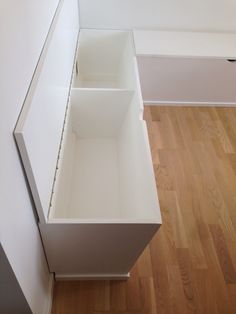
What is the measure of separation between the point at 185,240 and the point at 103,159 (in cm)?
70

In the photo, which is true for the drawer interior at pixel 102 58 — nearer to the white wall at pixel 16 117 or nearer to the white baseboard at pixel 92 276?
the white wall at pixel 16 117

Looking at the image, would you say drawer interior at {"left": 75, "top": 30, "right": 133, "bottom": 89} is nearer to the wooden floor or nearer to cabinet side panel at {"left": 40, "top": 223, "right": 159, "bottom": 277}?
the wooden floor

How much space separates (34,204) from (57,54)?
2.05 feet

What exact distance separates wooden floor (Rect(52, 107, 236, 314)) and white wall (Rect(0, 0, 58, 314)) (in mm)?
582

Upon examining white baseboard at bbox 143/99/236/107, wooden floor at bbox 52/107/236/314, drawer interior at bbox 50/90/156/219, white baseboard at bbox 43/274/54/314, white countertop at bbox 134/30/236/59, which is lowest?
wooden floor at bbox 52/107/236/314

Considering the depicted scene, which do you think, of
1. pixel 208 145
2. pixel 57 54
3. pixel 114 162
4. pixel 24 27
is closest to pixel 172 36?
pixel 208 145

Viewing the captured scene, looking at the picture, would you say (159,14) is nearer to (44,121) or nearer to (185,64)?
(185,64)

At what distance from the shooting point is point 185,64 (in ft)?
6.83

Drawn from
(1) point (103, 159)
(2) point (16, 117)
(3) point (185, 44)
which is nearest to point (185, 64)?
(3) point (185, 44)

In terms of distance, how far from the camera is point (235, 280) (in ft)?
4.75

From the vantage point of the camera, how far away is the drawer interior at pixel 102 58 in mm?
2090

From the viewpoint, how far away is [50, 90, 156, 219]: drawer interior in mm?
1290

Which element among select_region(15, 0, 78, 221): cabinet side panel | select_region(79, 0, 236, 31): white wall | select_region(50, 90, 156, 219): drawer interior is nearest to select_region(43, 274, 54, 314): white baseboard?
select_region(50, 90, 156, 219): drawer interior

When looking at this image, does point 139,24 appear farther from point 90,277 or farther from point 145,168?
point 90,277
